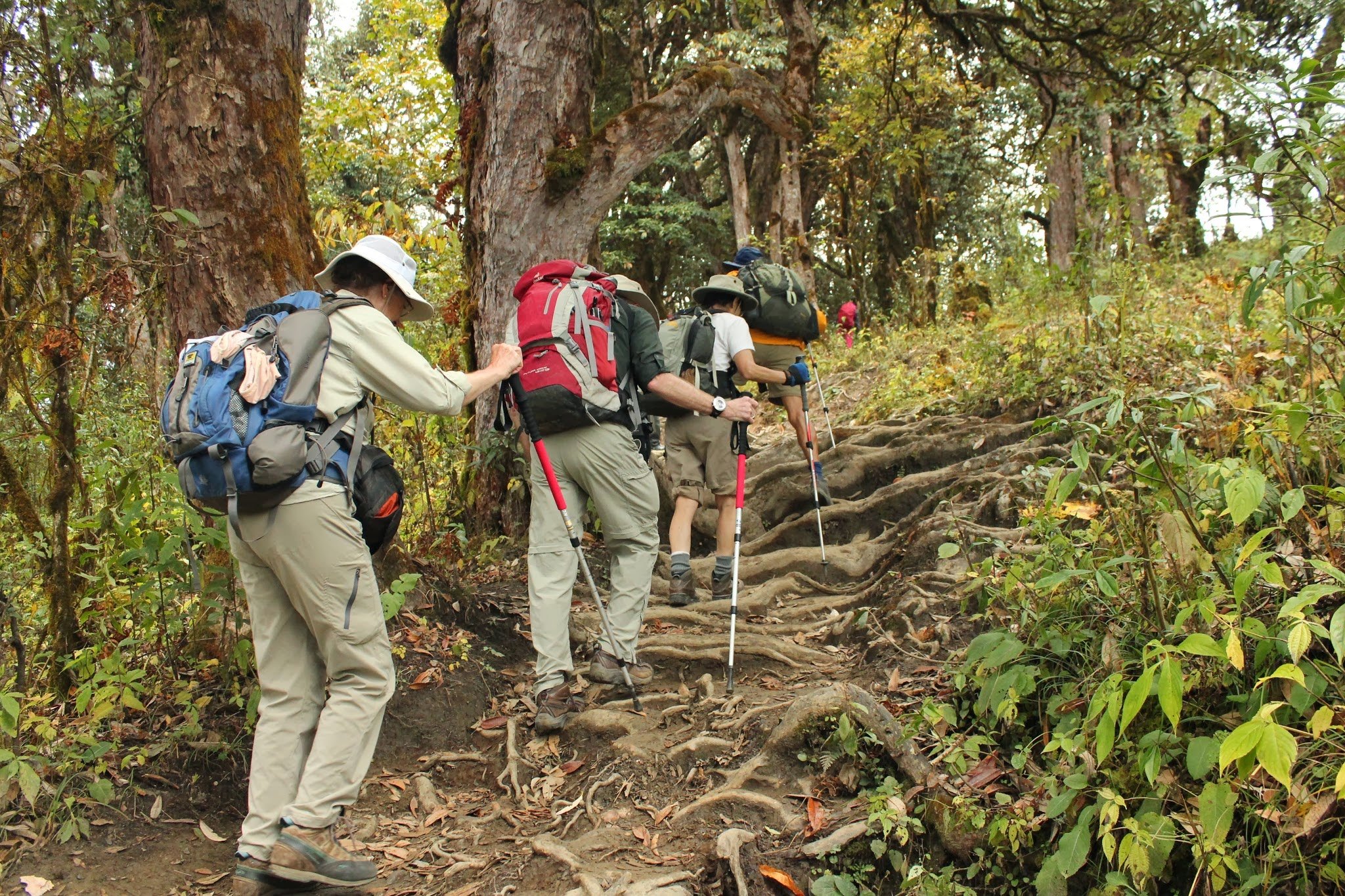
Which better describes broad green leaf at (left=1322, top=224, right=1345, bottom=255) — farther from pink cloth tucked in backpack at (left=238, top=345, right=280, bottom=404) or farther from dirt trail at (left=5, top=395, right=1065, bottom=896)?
pink cloth tucked in backpack at (left=238, top=345, right=280, bottom=404)

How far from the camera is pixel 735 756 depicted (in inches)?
174

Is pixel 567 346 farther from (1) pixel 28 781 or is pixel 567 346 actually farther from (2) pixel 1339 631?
(2) pixel 1339 631

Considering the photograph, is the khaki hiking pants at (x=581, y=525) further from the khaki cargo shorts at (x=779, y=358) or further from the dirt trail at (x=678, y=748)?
the khaki cargo shorts at (x=779, y=358)

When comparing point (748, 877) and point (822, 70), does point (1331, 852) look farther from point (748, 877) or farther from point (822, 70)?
point (822, 70)

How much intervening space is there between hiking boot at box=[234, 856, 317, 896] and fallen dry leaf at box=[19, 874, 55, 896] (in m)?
0.71

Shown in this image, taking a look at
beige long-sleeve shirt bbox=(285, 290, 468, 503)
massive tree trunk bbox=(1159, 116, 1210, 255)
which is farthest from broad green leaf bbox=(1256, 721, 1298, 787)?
massive tree trunk bbox=(1159, 116, 1210, 255)

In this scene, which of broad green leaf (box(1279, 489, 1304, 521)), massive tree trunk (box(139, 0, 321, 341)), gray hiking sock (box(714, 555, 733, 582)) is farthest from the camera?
gray hiking sock (box(714, 555, 733, 582))

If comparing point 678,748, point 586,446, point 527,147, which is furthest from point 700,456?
point 678,748

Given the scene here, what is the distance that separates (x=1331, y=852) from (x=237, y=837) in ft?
13.5

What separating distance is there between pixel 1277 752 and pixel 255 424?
331cm

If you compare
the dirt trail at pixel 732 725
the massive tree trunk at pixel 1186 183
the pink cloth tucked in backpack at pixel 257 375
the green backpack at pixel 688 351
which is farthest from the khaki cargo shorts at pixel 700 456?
the massive tree trunk at pixel 1186 183

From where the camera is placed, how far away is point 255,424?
3.44 meters

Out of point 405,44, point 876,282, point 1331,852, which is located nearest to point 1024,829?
point 1331,852

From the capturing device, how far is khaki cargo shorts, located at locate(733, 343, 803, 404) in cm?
848
